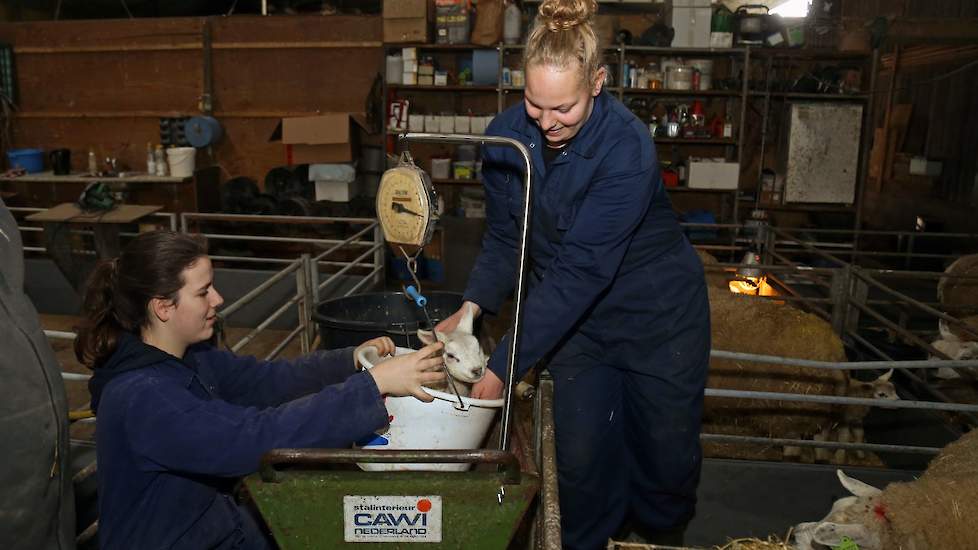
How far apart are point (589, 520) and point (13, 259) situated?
Answer: 1.86 metres

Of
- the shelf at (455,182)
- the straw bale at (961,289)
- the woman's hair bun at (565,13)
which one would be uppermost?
the woman's hair bun at (565,13)

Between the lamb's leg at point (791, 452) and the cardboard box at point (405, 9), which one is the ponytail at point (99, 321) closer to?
the lamb's leg at point (791, 452)

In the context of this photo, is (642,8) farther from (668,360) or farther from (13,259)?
(13,259)

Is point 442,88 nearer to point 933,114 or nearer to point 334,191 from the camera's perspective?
point 334,191

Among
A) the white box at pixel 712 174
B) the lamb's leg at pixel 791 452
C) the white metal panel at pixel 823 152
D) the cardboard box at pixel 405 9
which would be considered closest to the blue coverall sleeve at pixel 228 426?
the lamb's leg at pixel 791 452

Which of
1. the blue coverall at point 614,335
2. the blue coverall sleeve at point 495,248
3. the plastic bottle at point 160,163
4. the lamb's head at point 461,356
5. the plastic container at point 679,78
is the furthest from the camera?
the plastic bottle at point 160,163

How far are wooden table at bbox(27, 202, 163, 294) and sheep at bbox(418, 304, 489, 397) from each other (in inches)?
190

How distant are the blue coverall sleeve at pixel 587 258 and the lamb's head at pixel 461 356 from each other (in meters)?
0.13

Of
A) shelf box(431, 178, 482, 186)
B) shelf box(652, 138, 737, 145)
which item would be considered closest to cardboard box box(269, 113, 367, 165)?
shelf box(431, 178, 482, 186)

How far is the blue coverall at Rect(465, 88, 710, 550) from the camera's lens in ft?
7.11

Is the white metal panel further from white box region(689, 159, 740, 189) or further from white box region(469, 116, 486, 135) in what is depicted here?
white box region(469, 116, 486, 135)

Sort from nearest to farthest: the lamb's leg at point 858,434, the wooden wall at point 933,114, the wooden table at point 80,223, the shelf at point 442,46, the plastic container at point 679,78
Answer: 1. the lamb's leg at point 858,434
2. the wooden table at point 80,223
3. the wooden wall at point 933,114
4. the shelf at point 442,46
5. the plastic container at point 679,78

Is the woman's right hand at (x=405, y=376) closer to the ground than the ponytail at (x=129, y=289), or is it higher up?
closer to the ground

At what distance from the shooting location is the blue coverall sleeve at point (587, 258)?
204cm
